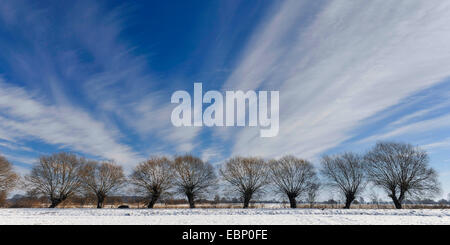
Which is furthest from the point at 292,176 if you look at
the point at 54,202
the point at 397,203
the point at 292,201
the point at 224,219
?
the point at 54,202

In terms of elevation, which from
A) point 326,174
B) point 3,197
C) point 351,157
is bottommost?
point 3,197

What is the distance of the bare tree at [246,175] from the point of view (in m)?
39.2

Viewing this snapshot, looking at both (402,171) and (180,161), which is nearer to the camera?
(402,171)

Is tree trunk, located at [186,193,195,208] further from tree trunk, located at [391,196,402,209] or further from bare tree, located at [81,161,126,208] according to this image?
tree trunk, located at [391,196,402,209]

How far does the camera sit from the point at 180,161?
41.4m

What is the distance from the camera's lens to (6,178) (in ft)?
128

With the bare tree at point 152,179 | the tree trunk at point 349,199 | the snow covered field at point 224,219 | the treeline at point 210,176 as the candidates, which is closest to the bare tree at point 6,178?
the treeline at point 210,176

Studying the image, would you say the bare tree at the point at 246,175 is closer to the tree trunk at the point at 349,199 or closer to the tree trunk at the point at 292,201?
the tree trunk at the point at 292,201

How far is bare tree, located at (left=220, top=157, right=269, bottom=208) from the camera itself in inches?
1545

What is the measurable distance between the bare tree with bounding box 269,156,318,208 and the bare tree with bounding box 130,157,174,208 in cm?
1950

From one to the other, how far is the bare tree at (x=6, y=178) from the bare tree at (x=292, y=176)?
47.2 meters
